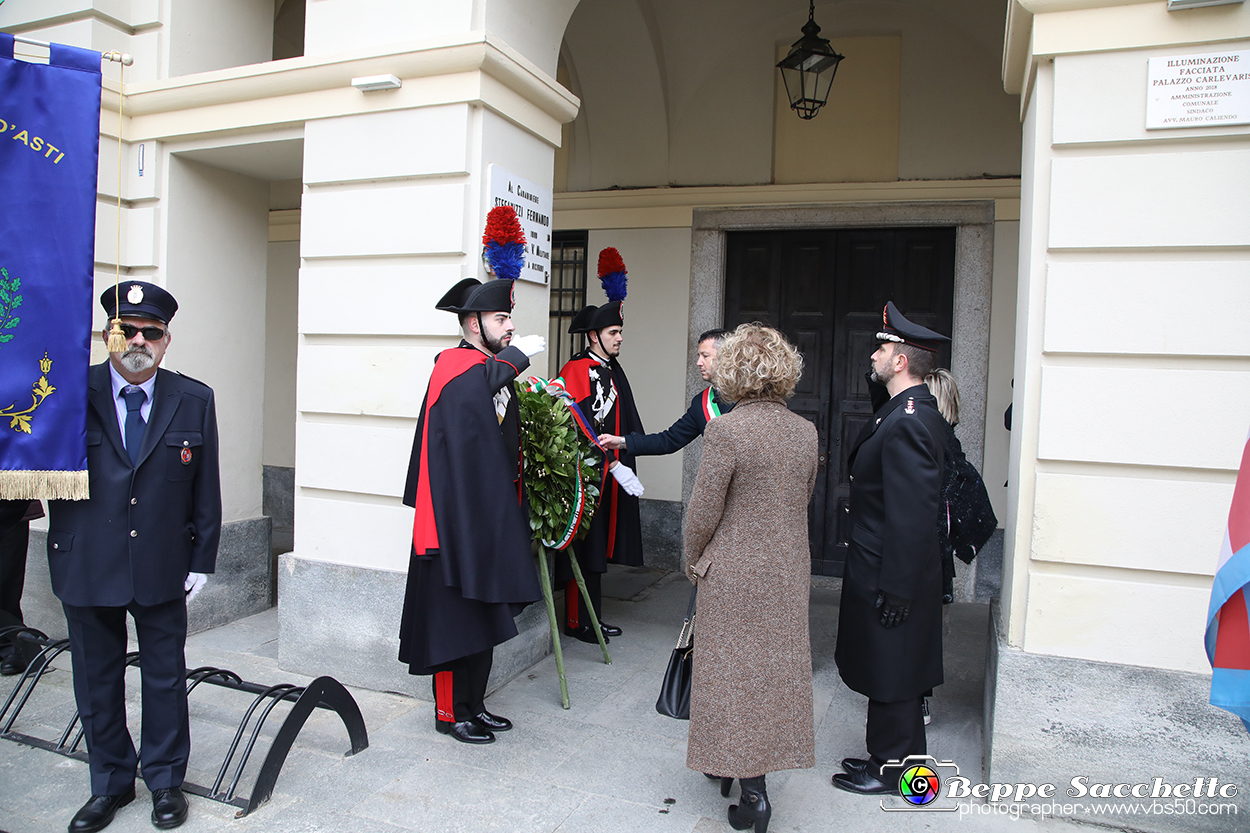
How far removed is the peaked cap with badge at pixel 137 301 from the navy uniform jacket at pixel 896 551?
2.85 meters

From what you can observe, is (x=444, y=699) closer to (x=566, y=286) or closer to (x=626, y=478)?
(x=626, y=478)

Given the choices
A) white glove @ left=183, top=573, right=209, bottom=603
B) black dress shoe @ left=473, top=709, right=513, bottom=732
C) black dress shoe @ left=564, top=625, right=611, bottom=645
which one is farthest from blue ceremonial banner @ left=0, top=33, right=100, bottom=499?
black dress shoe @ left=564, top=625, right=611, bottom=645

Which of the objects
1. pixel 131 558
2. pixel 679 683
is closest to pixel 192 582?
pixel 131 558

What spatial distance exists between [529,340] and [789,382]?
1.46m

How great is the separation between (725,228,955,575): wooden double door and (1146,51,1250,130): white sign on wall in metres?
3.32

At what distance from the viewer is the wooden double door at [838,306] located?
21.6 feet

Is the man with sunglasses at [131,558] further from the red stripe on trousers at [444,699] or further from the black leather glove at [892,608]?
the black leather glove at [892,608]

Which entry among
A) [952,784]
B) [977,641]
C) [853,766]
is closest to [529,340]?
[853,766]

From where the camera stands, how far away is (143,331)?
311 cm

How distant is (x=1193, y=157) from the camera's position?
3.16 m

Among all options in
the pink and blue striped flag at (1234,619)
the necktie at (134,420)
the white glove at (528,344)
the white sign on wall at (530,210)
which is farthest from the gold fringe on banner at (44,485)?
the pink and blue striped flag at (1234,619)

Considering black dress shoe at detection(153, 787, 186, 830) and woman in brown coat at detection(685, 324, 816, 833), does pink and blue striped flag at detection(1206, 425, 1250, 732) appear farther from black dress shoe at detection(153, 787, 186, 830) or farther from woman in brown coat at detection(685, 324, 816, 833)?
black dress shoe at detection(153, 787, 186, 830)

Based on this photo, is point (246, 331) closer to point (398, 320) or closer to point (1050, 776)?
point (398, 320)

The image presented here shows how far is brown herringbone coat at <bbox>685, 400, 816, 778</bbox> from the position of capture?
2881 mm
